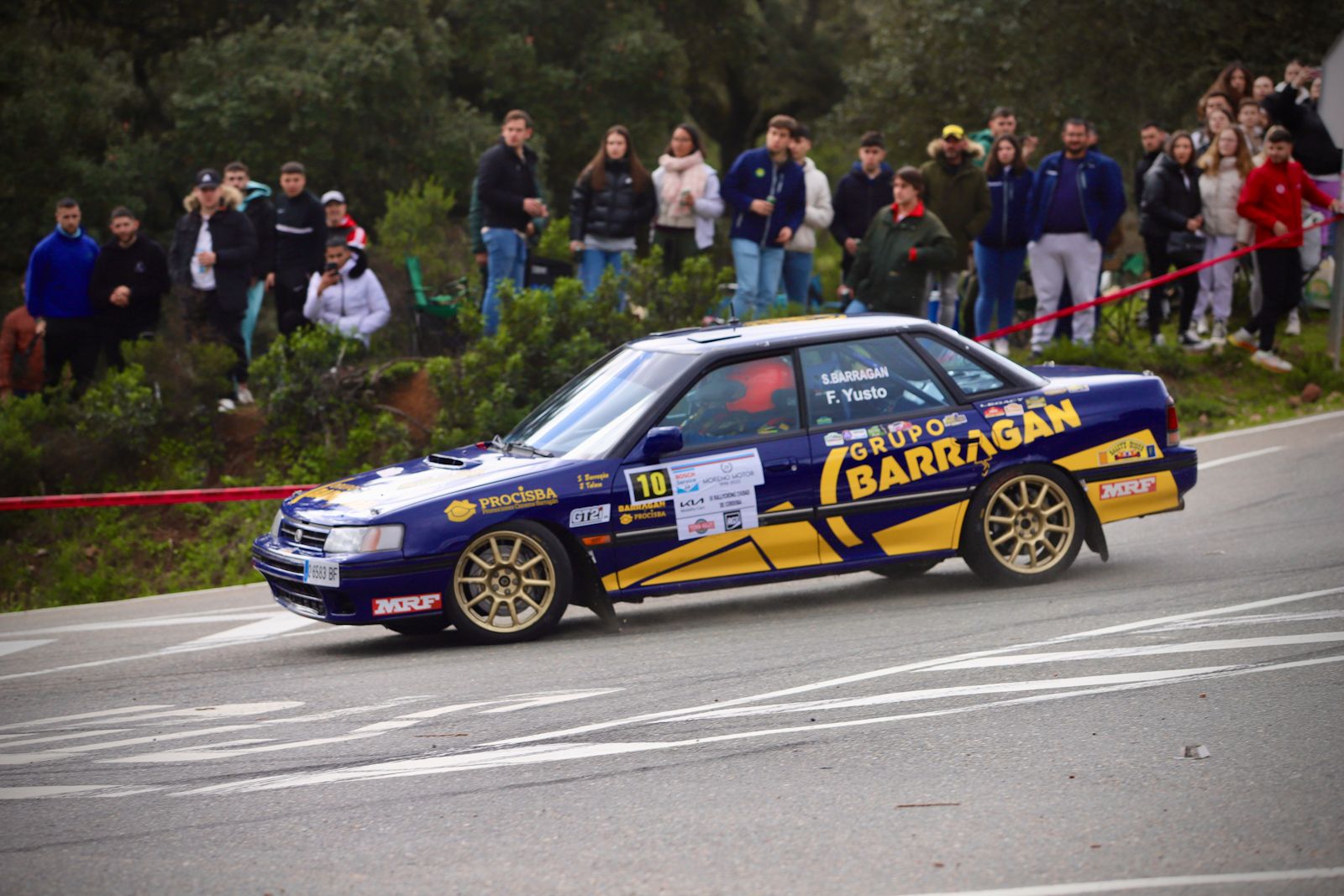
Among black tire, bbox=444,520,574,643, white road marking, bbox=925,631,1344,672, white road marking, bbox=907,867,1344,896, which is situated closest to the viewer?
white road marking, bbox=907,867,1344,896

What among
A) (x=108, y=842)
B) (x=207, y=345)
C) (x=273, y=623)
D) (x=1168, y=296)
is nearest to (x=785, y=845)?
(x=108, y=842)

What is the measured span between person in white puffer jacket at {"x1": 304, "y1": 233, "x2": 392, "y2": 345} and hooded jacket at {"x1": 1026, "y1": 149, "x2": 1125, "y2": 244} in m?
6.25

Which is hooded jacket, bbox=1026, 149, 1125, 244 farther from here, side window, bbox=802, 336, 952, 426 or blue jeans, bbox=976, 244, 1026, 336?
side window, bbox=802, 336, 952, 426

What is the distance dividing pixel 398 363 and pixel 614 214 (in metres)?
2.52

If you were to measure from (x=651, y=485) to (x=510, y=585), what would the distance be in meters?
0.90

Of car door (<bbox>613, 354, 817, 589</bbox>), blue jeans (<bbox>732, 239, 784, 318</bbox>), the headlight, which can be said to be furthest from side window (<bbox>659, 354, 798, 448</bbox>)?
blue jeans (<bbox>732, 239, 784, 318</bbox>)

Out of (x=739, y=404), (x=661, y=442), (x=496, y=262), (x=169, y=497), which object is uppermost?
(x=496, y=262)

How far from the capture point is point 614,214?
51.0ft

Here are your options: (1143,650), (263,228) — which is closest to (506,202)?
(263,228)

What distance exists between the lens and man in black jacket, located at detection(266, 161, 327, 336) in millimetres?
15867

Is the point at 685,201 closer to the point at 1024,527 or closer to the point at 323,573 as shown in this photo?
the point at 1024,527

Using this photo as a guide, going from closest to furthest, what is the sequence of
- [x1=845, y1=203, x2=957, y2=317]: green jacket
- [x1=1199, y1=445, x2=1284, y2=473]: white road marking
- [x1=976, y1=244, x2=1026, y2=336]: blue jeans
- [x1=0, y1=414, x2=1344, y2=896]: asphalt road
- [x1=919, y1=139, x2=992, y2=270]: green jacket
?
[x1=0, y1=414, x2=1344, y2=896]: asphalt road < [x1=1199, y1=445, x2=1284, y2=473]: white road marking < [x1=845, y1=203, x2=957, y2=317]: green jacket < [x1=919, y1=139, x2=992, y2=270]: green jacket < [x1=976, y1=244, x2=1026, y2=336]: blue jeans

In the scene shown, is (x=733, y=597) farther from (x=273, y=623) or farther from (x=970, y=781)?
(x=970, y=781)

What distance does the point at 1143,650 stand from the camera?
7.72 metres
